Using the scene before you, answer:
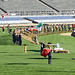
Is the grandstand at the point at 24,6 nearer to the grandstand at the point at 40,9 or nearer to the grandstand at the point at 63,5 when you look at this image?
the grandstand at the point at 40,9

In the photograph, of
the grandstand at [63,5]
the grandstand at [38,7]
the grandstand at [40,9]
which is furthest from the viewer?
the grandstand at [63,5]

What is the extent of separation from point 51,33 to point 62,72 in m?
47.8

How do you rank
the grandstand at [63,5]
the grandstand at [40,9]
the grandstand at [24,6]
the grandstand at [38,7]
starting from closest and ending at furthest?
the grandstand at [40,9], the grandstand at [24,6], the grandstand at [38,7], the grandstand at [63,5]

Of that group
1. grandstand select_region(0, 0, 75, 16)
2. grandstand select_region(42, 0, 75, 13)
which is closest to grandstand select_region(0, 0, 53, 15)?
grandstand select_region(0, 0, 75, 16)

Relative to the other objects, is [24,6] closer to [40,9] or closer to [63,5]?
[40,9]

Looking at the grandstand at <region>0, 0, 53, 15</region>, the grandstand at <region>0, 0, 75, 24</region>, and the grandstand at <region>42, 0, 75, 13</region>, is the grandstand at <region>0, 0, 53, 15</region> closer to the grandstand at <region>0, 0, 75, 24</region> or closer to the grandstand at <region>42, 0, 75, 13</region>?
the grandstand at <region>0, 0, 75, 24</region>

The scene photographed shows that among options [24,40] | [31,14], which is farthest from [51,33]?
[31,14]


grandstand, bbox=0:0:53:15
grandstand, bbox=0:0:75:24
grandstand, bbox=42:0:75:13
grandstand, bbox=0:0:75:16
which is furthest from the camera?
A: grandstand, bbox=42:0:75:13

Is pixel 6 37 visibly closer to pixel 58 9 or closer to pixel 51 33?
→ pixel 51 33

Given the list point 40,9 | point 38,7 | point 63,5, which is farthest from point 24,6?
point 63,5

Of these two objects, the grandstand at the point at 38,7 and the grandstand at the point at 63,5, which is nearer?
the grandstand at the point at 38,7

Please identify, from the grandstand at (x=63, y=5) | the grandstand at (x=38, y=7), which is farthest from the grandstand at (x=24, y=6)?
the grandstand at (x=63, y=5)

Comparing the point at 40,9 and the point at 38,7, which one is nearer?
the point at 40,9

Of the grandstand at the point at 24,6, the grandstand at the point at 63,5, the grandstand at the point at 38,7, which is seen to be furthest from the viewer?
the grandstand at the point at 63,5
